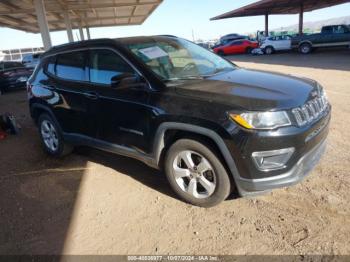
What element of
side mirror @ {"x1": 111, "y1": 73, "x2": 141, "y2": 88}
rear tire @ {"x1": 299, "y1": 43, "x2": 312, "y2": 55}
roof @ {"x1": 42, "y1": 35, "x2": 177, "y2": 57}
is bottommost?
rear tire @ {"x1": 299, "y1": 43, "x2": 312, "y2": 55}

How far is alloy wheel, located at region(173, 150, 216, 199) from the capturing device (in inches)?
127

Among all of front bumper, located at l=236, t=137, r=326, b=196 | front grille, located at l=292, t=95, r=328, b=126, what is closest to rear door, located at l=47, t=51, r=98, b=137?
front bumper, located at l=236, t=137, r=326, b=196

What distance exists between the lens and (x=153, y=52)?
3793 millimetres

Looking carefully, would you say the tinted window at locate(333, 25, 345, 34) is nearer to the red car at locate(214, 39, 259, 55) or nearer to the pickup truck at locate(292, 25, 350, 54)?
the pickup truck at locate(292, 25, 350, 54)

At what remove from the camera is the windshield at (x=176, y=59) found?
3.62 metres

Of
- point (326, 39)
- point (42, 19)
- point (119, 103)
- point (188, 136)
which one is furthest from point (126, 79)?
point (326, 39)

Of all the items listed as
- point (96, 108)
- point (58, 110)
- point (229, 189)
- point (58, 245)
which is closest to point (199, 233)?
point (229, 189)

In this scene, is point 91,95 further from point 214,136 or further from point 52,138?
point 214,136

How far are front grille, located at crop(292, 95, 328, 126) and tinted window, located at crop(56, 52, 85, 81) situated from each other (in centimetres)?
274

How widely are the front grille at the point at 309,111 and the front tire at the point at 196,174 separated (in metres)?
0.84

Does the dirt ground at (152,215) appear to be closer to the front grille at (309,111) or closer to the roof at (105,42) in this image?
the front grille at (309,111)

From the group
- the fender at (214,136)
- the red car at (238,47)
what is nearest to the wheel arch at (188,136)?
the fender at (214,136)

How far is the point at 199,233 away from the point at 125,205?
101 centimetres

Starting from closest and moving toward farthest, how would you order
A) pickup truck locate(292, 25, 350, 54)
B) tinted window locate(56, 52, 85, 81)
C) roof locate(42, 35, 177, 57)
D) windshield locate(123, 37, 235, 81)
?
windshield locate(123, 37, 235, 81) → roof locate(42, 35, 177, 57) → tinted window locate(56, 52, 85, 81) → pickup truck locate(292, 25, 350, 54)
